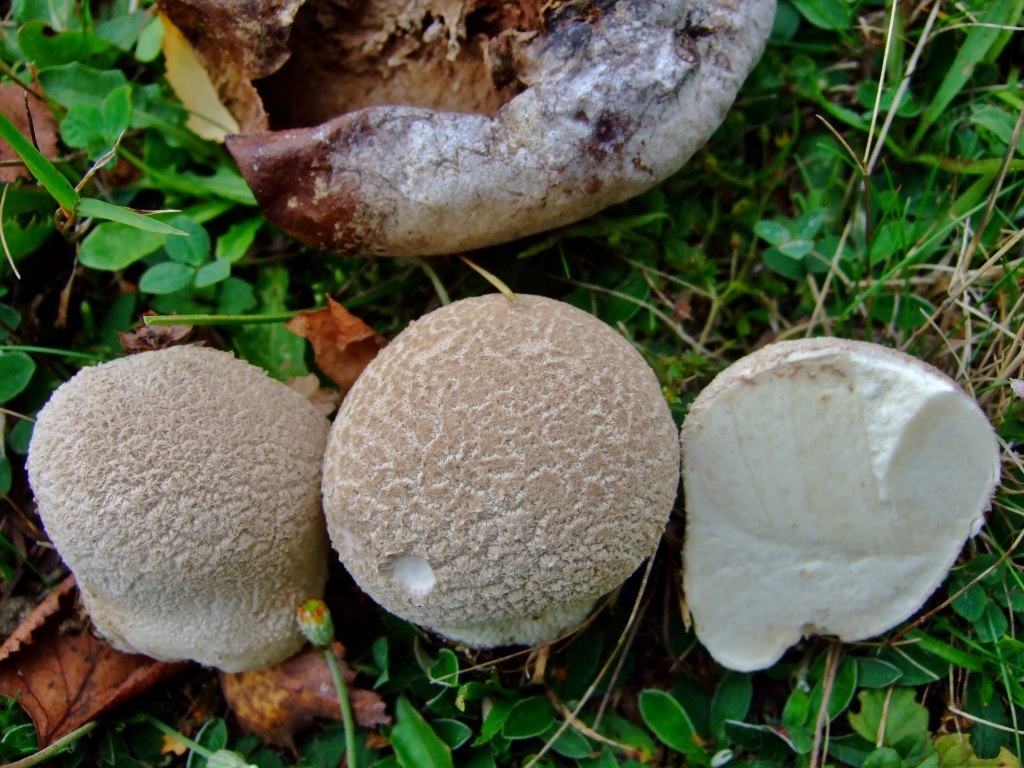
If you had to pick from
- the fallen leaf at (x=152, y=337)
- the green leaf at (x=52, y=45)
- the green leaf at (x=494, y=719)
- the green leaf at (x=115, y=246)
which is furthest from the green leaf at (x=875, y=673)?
the green leaf at (x=52, y=45)

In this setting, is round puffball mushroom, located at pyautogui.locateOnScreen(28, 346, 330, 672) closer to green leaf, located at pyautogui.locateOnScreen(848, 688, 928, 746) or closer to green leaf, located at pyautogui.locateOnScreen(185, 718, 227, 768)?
green leaf, located at pyautogui.locateOnScreen(185, 718, 227, 768)

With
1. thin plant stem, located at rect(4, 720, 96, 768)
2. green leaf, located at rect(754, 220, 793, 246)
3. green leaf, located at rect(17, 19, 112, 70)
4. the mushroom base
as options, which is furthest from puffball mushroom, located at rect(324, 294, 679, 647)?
green leaf, located at rect(17, 19, 112, 70)

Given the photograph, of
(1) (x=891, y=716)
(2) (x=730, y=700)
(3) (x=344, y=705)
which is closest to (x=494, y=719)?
(3) (x=344, y=705)

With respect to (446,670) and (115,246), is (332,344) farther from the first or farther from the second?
(446,670)

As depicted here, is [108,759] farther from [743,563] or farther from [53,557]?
[743,563]

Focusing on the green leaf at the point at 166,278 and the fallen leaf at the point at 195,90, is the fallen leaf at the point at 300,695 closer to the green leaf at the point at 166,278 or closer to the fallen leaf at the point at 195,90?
→ the green leaf at the point at 166,278

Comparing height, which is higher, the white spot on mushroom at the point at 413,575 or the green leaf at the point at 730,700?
the white spot on mushroom at the point at 413,575
